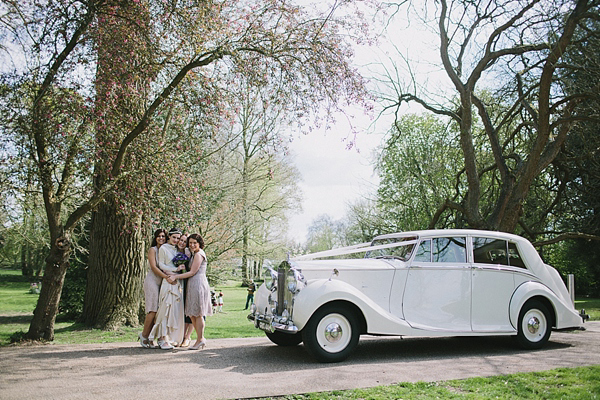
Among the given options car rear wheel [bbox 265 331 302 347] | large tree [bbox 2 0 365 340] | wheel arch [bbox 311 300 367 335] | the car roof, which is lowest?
car rear wheel [bbox 265 331 302 347]

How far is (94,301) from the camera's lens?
38.2 ft

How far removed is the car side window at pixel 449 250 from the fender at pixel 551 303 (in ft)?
3.53

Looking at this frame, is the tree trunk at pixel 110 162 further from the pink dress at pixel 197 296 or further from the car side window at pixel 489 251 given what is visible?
the car side window at pixel 489 251

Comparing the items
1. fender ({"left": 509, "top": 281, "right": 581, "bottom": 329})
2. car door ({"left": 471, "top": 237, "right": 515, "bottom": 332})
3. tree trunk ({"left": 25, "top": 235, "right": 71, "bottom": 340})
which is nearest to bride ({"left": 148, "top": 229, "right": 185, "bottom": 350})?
tree trunk ({"left": 25, "top": 235, "right": 71, "bottom": 340})

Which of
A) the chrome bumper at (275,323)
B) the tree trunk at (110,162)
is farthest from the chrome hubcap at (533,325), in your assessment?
the tree trunk at (110,162)

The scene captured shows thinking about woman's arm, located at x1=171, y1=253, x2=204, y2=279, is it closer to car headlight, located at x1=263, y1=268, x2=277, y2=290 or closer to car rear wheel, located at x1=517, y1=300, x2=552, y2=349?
car headlight, located at x1=263, y1=268, x2=277, y2=290

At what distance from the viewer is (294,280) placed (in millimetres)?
7492

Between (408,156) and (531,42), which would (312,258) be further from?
(408,156)

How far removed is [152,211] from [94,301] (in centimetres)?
286

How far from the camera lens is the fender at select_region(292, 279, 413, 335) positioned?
713cm

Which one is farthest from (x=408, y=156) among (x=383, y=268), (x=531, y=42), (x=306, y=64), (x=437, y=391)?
(x=437, y=391)

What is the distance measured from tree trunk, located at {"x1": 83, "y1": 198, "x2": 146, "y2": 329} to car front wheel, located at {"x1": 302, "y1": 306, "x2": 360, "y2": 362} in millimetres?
5931

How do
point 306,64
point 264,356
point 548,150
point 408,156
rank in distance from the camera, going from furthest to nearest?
point 408,156
point 548,150
point 306,64
point 264,356

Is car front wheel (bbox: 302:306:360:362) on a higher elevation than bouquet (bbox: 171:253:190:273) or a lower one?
lower
